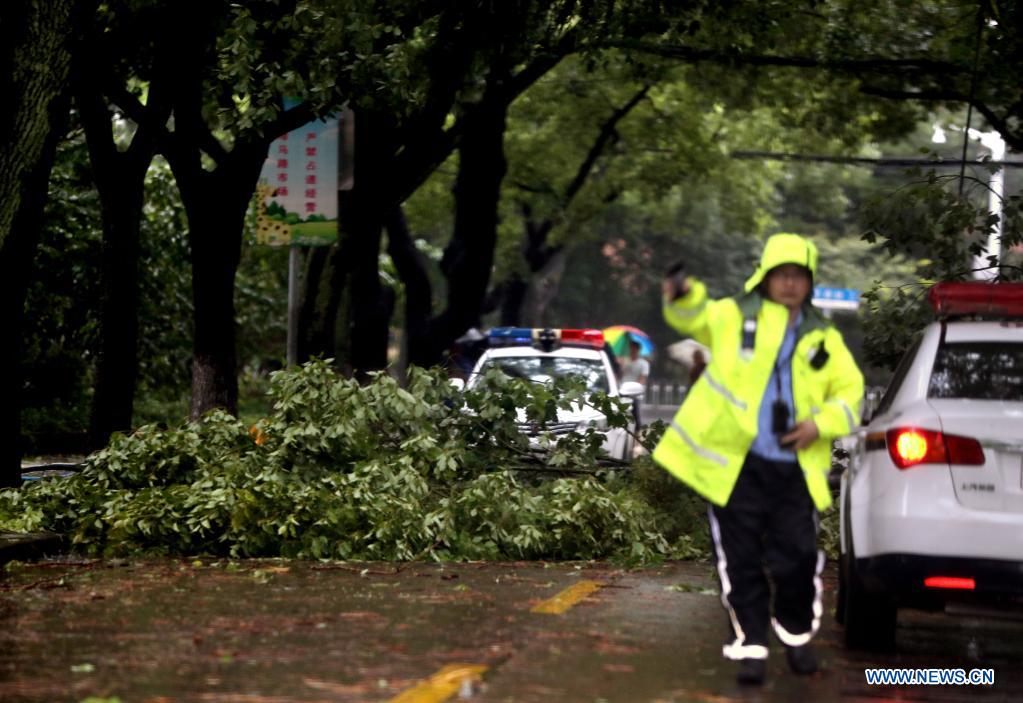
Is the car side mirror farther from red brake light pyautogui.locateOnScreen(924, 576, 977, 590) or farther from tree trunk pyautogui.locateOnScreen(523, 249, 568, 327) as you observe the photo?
tree trunk pyautogui.locateOnScreen(523, 249, 568, 327)

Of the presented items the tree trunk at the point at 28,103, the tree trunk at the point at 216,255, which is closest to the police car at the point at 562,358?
the tree trunk at the point at 216,255

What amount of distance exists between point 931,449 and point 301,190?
43.2ft

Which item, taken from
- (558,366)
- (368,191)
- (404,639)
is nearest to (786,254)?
(404,639)

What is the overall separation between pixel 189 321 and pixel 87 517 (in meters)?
17.0

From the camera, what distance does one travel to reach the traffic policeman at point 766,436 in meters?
6.84

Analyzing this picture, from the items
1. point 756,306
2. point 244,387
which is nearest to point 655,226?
point 244,387

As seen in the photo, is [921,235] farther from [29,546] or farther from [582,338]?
[29,546]

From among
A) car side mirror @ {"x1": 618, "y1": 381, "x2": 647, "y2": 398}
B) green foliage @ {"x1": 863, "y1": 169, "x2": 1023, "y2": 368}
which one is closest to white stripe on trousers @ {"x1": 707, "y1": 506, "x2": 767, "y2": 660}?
green foliage @ {"x1": 863, "y1": 169, "x2": 1023, "y2": 368}

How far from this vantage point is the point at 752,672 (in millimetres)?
6723

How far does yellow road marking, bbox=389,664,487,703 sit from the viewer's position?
618 centimetres

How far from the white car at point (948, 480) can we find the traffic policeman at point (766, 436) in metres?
0.38

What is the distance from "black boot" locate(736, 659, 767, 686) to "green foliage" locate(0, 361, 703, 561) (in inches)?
175

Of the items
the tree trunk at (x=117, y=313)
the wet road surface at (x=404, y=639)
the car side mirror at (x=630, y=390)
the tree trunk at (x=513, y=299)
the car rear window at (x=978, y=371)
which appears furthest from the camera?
the tree trunk at (x=513, y=299)

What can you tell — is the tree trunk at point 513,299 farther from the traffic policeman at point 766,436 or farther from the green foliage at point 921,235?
the traffic policeman at point 766,436
